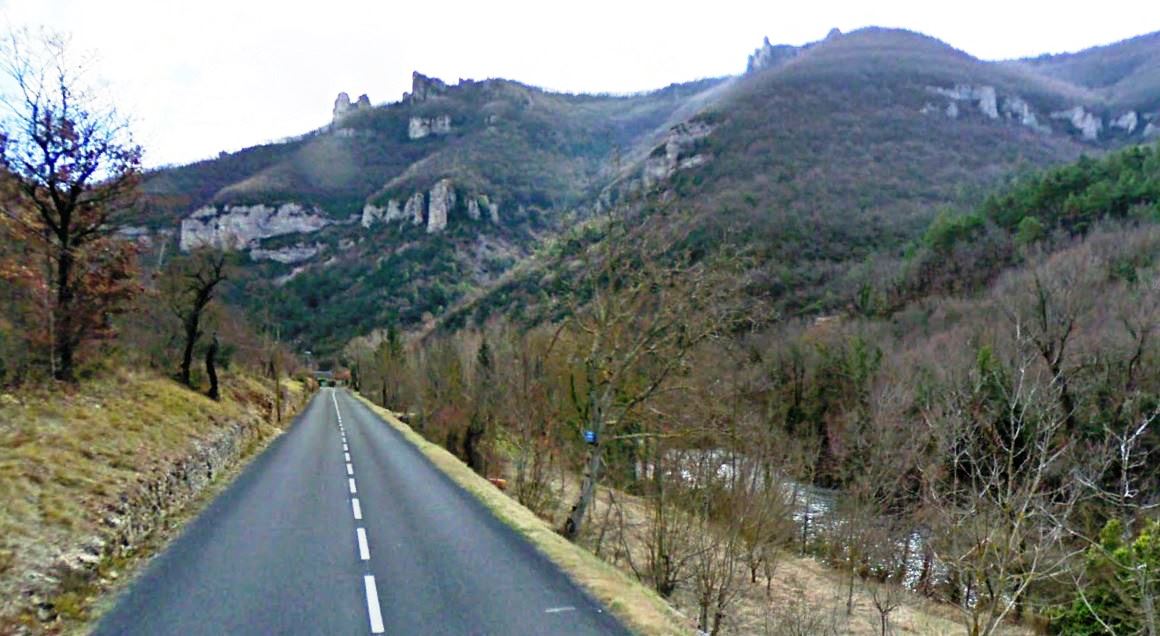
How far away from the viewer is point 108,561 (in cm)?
930

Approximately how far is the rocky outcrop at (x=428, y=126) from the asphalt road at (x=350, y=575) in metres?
152

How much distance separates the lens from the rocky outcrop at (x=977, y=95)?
12754 centimetres

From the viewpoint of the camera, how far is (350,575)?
953 centimetres

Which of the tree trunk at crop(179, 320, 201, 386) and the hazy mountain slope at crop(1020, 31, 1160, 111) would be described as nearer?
the tree trunk at crop(179, 320, 201, 386)

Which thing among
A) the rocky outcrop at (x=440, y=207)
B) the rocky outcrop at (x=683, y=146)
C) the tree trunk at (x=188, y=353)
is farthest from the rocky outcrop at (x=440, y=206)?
the tree trunk at (x=188, y=353)

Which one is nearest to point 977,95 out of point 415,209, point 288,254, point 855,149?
point 855,149

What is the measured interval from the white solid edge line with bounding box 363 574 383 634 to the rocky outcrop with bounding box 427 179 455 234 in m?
111

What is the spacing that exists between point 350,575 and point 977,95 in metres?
153

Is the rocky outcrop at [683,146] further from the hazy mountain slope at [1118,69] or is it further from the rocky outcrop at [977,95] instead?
the hazy mountain slope at [1118,69]

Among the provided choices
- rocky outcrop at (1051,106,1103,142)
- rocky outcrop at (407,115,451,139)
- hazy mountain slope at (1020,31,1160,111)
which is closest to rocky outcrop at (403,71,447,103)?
rocky outcrop at (407,115,451,139)

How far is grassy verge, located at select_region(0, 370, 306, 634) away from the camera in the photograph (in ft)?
25.1

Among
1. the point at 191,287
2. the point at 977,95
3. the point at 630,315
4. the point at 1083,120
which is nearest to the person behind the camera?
the point at 630,315

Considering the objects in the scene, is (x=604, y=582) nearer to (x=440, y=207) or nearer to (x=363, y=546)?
(x=363, y=546)

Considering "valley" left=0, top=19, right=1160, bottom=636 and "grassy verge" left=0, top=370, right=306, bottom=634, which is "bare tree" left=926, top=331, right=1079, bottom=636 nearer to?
"valley" left=0, top=19, right=1160, bottom=636
